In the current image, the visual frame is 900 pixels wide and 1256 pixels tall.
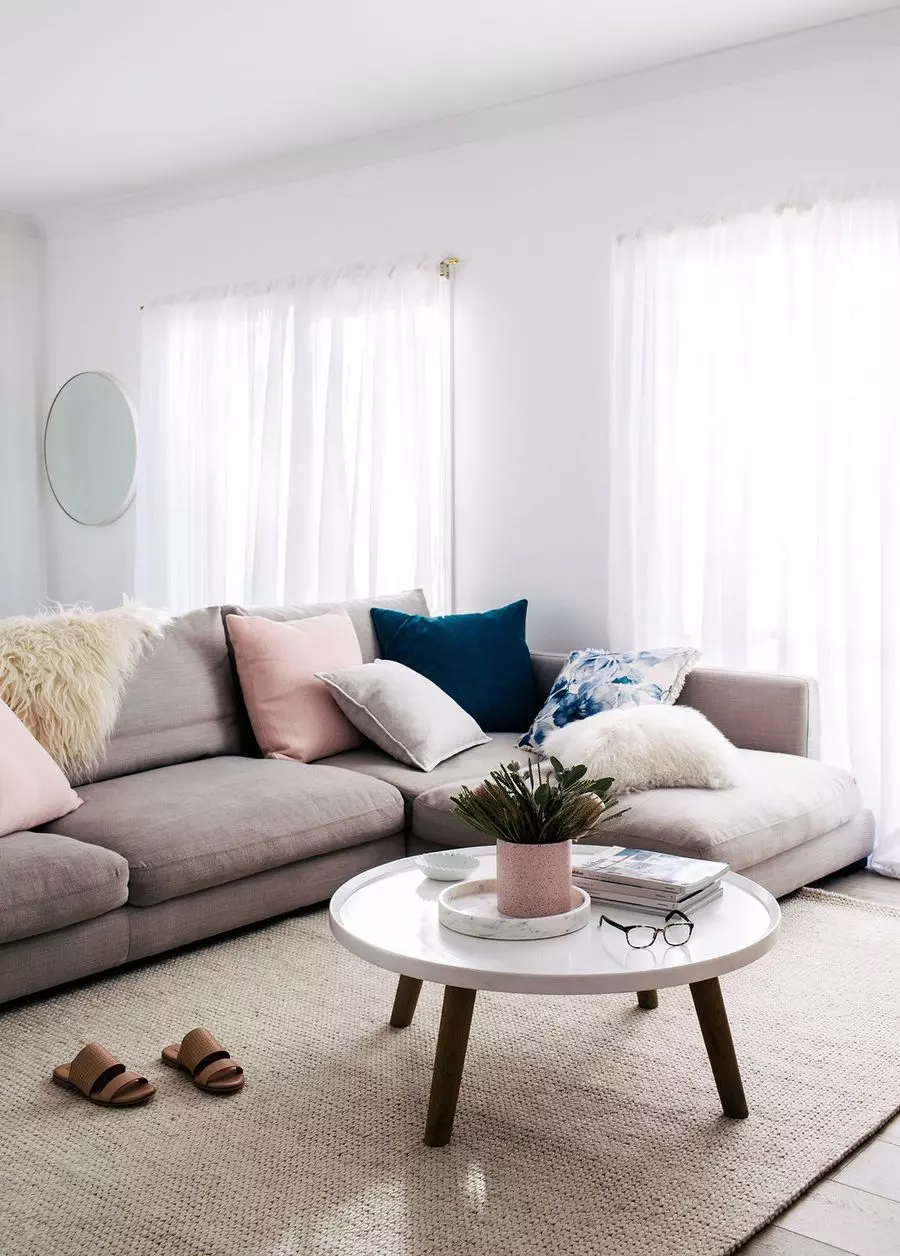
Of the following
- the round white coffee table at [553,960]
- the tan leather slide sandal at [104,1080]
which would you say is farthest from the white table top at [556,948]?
the tan leather slide sandal at [104,1080]

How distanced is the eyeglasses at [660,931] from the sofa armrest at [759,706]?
1.69 metres

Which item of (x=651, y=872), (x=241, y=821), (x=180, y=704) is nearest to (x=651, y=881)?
(x=651, y=872)

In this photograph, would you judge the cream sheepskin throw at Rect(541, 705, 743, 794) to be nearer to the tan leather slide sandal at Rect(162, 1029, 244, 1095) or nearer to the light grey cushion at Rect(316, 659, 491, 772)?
the light grey cushion at Rect(316, 659, 491, 772)

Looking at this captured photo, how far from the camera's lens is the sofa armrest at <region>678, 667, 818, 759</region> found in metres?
3.68

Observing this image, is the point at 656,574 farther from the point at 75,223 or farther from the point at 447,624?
the point at 75,223

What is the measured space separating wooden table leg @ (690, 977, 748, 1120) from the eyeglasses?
0.31 feet

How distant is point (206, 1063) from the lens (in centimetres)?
225

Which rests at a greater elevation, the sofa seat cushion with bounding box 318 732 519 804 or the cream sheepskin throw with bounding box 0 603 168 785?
the cream sheepskin throw with bounding box 0 603 168 785

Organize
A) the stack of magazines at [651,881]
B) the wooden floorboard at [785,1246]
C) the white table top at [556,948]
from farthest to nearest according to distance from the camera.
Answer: the stack of magazines at [651,881], the white table top at [556,948], the wooden floorboard at [785,1246]

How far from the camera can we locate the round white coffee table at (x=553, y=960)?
188 cm

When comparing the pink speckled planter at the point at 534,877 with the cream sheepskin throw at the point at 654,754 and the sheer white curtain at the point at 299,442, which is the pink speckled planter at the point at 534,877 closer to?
the cream sheepskin throw at the point at 654,754

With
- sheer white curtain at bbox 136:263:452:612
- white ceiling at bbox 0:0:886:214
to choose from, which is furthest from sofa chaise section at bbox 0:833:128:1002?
white ceiling at bbox 0:0:886:214

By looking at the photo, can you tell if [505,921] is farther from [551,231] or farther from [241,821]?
[551,231]

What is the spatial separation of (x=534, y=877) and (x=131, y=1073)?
2.77 feet
